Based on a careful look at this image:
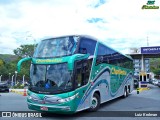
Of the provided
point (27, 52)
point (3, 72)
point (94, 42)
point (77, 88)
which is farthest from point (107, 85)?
point (3, 72)

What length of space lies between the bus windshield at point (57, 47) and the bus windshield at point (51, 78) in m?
0.60

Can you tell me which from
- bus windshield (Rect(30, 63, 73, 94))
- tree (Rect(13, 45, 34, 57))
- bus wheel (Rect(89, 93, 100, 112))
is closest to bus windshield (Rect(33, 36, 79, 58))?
bus windshield (Rect(30, 63, 73, 94))

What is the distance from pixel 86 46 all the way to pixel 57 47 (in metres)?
1.41

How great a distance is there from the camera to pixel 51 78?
1042 cm

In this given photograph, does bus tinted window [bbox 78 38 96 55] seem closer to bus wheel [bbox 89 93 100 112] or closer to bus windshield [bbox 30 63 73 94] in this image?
bus windshield [bbox 30 63 73 94]

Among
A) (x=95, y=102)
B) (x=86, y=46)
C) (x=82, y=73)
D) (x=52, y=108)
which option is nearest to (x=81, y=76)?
(x=82, y=73)

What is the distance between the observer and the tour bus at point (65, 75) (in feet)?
33.3

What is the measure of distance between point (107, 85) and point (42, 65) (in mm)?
5068

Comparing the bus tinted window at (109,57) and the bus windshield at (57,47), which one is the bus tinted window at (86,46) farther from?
the bus tinted window at (109,57)

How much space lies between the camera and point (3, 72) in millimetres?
85500

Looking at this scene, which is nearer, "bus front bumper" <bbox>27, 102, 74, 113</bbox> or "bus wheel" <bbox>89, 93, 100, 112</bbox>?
"bus front bumper" <bbox>27, 102, 74, 113</bbox>

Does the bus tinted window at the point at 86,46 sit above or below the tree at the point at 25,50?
below

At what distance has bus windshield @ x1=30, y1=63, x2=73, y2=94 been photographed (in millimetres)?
10219

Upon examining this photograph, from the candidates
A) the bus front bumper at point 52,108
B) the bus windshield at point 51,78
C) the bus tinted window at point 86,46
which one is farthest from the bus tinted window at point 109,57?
the bus front bumper at point 52,108
